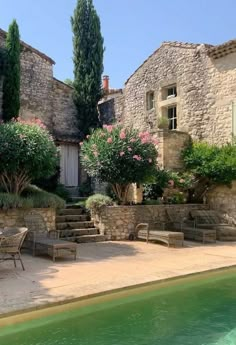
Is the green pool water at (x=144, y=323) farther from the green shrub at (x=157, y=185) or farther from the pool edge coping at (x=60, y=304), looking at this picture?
the green shrub at (x=157, y=185)

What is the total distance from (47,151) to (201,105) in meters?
7.62

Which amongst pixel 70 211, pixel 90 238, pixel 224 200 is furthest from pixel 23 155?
pixel 224 200

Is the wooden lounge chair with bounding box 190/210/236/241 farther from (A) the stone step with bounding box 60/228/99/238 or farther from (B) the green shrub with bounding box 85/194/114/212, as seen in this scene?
(A) the stone step with bounding box 60/228/99/238

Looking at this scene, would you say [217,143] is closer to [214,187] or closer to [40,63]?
[214,187]

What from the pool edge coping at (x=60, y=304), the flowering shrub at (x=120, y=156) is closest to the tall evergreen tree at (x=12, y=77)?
the flowering shrub at (x=120, y=156)

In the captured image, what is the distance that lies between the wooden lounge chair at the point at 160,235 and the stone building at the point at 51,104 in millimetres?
7373

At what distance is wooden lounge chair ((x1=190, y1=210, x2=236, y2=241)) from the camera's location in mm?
12852

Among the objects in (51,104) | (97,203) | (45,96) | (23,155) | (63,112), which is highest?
(45,96)

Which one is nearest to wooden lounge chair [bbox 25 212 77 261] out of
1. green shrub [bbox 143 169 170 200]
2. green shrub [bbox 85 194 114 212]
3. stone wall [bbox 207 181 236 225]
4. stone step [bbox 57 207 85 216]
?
stone step [bbox 57 207 85 216]

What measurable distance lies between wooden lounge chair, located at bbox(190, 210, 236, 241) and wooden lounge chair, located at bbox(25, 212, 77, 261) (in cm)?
517

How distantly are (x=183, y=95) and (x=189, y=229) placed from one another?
6677 mm

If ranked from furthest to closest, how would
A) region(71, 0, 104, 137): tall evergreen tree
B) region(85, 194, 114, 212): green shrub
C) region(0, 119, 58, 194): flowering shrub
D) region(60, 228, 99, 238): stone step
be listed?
region(71, 0, 104, 137): tall evergreen tree < region(85, 194, 114, 212): green shrub < region(60, 228, 99, 238): stone step < region(0, 119, 58, 194): flowering shrub

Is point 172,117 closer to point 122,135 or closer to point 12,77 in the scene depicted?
point 122,135

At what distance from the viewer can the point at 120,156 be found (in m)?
12.5
